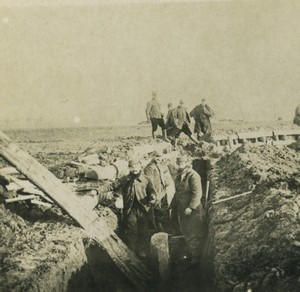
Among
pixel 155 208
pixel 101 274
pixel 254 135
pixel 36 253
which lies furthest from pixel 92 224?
pixel 254 135

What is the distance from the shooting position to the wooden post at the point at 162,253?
411 cm

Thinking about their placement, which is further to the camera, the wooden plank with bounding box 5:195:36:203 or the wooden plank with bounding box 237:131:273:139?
the wooden plank with bounding box 237:131:273:139

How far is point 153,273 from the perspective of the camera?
14.3 feet

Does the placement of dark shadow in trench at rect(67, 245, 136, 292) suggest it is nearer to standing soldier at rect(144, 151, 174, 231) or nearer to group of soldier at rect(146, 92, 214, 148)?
standing soldier at rect(144, 151, 174, 231)

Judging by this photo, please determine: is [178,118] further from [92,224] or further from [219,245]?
[219,245]

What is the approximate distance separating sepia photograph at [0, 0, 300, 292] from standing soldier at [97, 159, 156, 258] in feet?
0.05

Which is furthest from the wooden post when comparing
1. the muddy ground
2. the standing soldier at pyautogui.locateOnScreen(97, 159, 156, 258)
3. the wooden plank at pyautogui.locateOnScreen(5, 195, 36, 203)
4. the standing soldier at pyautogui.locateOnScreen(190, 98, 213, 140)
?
the standing soldier at pyautogui.locateOnScreen(190, 98, 213, 140)

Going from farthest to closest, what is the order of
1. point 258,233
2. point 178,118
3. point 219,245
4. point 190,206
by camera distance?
point 178,118, point 190,206, point 219,245, point 258,233

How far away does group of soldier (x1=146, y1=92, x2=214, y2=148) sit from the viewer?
9.80 meters

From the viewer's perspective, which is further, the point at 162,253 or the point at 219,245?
the point at 162,253

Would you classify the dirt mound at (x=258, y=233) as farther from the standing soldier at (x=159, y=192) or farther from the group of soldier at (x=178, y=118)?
the group of soldier at (x=178, y=118)

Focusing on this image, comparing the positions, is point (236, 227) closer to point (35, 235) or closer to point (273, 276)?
point (273, 276)

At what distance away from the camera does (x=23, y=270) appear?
3178mm

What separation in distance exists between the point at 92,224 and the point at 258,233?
6.53ft
